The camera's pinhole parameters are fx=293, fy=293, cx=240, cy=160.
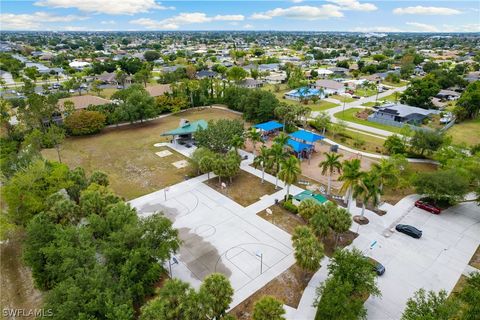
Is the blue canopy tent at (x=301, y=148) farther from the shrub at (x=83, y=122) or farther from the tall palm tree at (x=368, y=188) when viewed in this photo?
the shrub at (x=83, y=122)

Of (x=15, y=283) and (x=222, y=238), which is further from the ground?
(x=222, y=238)

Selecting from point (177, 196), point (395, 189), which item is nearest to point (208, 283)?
point (177, 196)

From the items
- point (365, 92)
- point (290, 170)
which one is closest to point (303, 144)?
point (290, 170)

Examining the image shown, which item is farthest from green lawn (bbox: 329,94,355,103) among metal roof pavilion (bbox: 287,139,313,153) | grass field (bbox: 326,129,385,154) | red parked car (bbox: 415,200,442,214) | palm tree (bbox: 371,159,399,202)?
palm tree (bbox: 371,159,399,202)

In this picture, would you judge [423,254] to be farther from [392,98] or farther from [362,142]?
[392,98]

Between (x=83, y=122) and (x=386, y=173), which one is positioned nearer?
(x=386, y=173)

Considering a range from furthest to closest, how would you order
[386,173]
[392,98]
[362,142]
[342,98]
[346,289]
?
[342,98] < [392,98] < [362,142] < [386,173] < [346,289]
